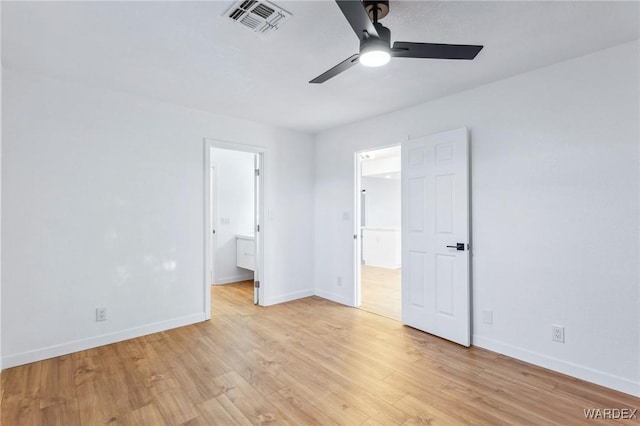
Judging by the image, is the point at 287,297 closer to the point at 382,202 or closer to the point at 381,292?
the point at 381,292

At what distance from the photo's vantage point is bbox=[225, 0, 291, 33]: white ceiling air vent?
5.80ft

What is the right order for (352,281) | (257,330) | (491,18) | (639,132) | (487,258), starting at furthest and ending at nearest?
(352,281), (257,330), (487,258), (639,132), (491,18)

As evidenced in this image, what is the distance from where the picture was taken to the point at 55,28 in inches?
79.4

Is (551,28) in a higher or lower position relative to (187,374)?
higher

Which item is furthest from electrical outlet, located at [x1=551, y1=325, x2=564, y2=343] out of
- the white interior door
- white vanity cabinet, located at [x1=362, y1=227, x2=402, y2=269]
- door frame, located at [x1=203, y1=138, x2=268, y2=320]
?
white vanity cabinet, located at [x1=362, y1=227, x2=402, y2=269]

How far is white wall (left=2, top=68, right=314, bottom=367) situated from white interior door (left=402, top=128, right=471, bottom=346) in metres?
2.29

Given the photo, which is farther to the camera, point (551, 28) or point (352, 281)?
point (352, 281)

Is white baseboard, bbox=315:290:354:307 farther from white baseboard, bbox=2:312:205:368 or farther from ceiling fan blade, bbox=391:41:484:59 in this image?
ceiling fan blade, bbox=391:41:484:59

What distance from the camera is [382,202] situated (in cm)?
849

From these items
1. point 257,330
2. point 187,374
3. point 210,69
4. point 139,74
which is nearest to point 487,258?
point 257,330

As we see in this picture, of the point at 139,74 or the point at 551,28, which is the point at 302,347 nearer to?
the point at 139,74

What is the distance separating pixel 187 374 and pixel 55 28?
8.74 ft

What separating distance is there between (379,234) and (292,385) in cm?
534

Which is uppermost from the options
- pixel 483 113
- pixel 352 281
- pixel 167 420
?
pixel 483 113
